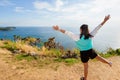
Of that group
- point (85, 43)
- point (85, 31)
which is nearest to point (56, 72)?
point (85, 43)

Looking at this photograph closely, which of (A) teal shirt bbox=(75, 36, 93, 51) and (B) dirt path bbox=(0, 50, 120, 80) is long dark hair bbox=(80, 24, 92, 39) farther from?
(B) dirt path bbox=(0, 50, 120, 80)

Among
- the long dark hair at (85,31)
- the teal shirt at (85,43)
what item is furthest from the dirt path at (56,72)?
the long dark hair at (85,31)

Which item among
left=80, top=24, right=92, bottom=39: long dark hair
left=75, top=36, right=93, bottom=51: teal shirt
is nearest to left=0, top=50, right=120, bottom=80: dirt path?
left=75, top=36, right=93, bottom=51: teal shirt

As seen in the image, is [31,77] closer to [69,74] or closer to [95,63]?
[69,74]

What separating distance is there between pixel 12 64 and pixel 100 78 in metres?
3.84

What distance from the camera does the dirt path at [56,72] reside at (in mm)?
8453

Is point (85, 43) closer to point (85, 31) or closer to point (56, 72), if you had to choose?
point (85, 31)

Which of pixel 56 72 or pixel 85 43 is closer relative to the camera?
pixel 85 43

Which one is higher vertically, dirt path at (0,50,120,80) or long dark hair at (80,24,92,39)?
long dark hair at (80,24,92,39)

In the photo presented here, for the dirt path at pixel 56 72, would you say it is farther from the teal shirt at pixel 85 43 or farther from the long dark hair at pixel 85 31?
the long dark hair at pixel 85 31

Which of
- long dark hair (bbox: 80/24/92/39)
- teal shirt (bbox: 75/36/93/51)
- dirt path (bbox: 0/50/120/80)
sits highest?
long dark hair (bbox: 80/24/92/39)

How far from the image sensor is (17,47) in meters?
14.0

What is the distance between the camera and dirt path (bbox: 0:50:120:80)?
8.45 metres

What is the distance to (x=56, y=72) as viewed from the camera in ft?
29.8
